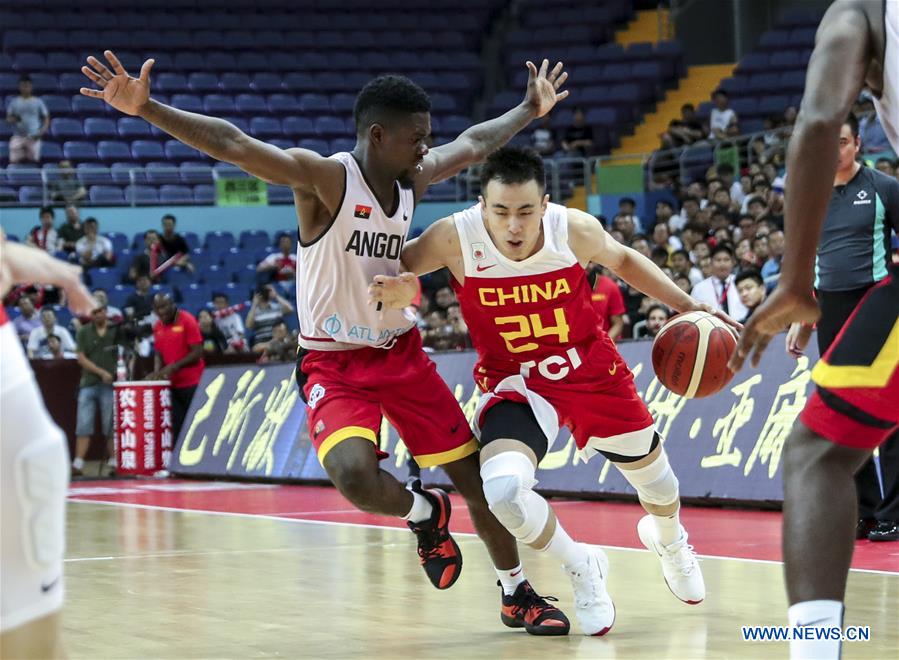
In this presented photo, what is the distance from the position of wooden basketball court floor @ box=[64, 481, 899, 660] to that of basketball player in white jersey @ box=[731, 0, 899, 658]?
125 centimetres

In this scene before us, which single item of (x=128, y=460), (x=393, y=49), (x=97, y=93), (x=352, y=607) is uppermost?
(x=393, y=49)

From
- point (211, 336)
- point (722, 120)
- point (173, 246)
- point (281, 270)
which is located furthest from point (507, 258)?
point (722, 120)

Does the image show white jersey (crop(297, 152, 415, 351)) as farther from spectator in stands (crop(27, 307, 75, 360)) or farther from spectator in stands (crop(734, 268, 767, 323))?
spectator in stands (crop(27, 307, 75, 360))

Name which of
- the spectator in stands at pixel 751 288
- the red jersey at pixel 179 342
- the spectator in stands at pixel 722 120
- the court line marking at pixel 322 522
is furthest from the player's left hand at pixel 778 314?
the spectator in stands at pixel 722 120

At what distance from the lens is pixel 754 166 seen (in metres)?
15.9

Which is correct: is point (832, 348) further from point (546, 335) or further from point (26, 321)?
point (26, 321)

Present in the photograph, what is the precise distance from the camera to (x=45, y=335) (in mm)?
15758

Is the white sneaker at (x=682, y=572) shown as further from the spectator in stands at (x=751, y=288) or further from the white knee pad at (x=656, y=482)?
the spectator in stands at (x=751, y=288)

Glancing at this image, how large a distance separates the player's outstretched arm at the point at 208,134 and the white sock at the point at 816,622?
101 inches

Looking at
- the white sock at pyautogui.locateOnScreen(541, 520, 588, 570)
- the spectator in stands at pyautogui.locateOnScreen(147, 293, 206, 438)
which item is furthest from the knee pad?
the spectator in stands at pyautogui.locateOnScreen(147, 293, 206, 438)

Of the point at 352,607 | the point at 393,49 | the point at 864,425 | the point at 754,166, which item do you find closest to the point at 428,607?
the point at 352,607

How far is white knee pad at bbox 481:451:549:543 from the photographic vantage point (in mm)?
4656

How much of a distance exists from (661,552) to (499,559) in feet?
2.17

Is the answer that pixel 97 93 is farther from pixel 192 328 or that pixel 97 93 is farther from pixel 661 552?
pixel 192 328
